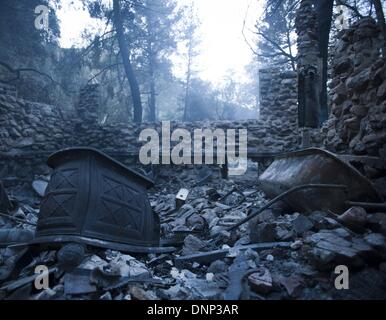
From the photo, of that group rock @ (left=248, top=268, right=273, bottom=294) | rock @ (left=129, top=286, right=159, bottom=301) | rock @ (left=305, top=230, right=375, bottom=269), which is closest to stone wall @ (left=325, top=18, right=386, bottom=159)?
rock @ (left=305, top=230, right=375, bottom=269)

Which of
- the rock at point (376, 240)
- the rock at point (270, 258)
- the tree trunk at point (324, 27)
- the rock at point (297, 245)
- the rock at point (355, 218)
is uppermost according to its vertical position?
the tree trunk at point (324, 27)

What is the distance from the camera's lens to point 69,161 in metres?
3.08

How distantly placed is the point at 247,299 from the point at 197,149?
6612 mm

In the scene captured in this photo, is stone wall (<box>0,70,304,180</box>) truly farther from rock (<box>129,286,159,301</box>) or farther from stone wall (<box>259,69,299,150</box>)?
rock (<box>129,286,159,301</box>)

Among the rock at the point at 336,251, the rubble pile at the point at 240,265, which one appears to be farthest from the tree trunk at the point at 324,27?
the rock at the point at 336,251

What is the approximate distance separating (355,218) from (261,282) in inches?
42.3

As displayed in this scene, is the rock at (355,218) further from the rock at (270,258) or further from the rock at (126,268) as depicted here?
the rock at (126,268)

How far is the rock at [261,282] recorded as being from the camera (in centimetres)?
222

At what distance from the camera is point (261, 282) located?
88.2 inches

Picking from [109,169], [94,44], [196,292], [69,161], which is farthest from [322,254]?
[94,44]

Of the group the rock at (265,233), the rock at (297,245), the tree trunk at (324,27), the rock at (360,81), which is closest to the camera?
the rock at (297,245)

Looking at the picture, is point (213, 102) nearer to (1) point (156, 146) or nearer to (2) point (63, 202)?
(1) point (156, 146)

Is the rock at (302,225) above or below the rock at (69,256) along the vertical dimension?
above

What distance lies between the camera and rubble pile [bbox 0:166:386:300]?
221 cm
